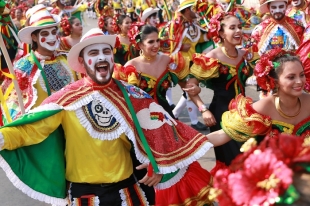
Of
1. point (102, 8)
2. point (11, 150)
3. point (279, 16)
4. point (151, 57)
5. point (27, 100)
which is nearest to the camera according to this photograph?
point (11, 150)

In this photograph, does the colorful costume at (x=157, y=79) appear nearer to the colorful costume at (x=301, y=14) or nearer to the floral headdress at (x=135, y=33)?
the floral headdress at (x=135, y=33)

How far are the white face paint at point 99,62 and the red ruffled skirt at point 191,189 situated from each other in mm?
856

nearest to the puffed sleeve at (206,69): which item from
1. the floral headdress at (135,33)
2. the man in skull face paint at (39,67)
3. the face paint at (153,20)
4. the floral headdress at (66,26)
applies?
the floral headdress at (135,33)

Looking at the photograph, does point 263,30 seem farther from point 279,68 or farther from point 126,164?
point 126,164

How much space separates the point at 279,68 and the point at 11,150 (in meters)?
1.76

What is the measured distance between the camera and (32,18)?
5.58m

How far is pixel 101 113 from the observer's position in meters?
3.45

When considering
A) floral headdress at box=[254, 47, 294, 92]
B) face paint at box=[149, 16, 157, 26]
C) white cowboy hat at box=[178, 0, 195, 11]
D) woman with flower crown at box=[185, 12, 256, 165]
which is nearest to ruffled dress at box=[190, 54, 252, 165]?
woman with flower crown at box=[185, 12, 256, 165]

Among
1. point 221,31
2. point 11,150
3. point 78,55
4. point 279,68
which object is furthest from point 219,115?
point 11,150

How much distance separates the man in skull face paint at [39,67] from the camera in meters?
5.14

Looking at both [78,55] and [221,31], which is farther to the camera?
[221,31]

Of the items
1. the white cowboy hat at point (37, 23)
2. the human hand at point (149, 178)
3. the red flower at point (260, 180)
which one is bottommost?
the human hand at point (149, 178)

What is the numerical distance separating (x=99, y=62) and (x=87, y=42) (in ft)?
0.51

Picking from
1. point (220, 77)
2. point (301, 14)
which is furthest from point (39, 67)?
point (301, 14)
